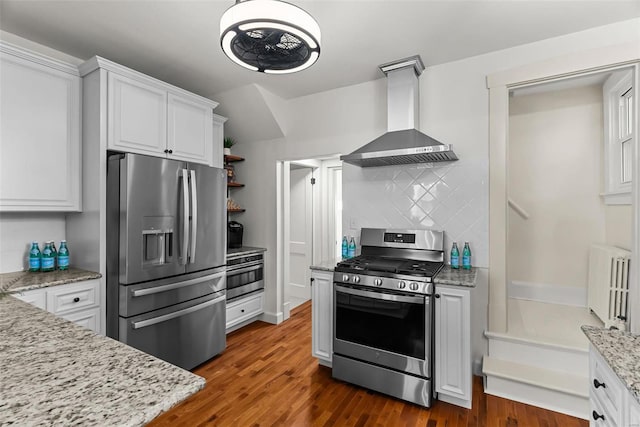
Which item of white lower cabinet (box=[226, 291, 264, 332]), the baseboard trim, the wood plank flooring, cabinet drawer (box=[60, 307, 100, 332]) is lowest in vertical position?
the wood plank flooring

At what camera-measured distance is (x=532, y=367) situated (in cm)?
224

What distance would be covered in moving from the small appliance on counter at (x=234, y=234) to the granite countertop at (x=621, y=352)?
315 centimetres

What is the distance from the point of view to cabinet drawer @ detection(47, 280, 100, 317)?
1948 mm

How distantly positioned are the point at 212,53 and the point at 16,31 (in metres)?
1.29

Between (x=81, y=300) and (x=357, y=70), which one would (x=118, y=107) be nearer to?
(x=81, y=300)

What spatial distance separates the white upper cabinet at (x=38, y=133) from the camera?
1991mm

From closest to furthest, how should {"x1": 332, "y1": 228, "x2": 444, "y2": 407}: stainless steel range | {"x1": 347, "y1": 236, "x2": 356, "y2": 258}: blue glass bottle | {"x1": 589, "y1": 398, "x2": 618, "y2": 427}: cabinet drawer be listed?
{"x1": 589, "y1": 398, "x2": 618, "y2": 427}: cabinet drawer → {"x1": 332, "y1": 228, "x2": 444, "y2": 407}: stainless steel range → {"x1": 347, "y1": 236, "x2": 356, "y2": 258}: blue glass bottle

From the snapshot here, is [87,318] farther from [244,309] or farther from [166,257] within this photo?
[244,309]

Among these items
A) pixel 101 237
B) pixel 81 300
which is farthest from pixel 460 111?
pixel 81 300

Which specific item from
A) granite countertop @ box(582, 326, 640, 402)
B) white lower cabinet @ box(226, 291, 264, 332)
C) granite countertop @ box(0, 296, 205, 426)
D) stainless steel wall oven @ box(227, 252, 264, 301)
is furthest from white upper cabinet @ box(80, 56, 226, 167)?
granite countertop @ box(582, 326, 640, 402)

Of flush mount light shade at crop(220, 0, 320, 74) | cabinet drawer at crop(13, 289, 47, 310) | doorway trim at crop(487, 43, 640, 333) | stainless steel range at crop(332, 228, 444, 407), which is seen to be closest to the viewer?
flush mount light shade at crop(220, 0, 320, 74)

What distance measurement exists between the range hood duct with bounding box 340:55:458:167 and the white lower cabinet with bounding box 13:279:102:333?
2.06 metres

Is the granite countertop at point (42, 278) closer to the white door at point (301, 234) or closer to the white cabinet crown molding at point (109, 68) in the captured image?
the white cabinet crown molding at point (109, 68)

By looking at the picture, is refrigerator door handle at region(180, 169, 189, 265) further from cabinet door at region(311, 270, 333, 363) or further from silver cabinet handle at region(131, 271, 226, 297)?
cabinet door at region(311, 270, 333, 363)
